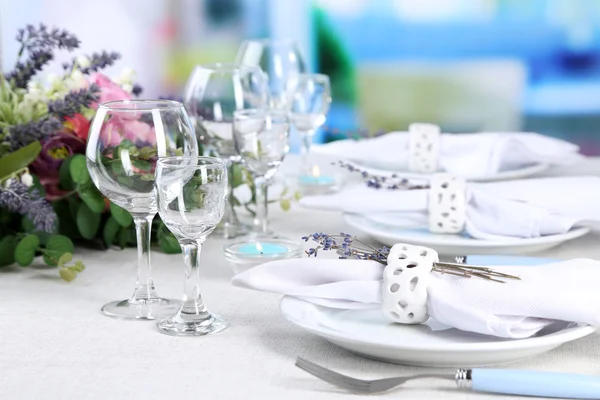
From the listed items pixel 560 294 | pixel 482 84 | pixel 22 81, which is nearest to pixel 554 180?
pixel 560 294

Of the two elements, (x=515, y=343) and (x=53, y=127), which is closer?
(x=515, y=343)

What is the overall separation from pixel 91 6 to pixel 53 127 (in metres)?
3.81

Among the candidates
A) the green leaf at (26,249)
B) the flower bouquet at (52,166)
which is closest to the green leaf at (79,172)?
the flower bouquet at (52,166)

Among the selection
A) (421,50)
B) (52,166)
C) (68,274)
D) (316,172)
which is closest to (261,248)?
(68,274)

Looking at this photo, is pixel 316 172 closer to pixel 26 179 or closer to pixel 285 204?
pixel 285 204

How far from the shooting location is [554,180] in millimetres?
1471

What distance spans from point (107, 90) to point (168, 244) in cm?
24

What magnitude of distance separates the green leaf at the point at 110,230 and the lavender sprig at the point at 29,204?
110mm

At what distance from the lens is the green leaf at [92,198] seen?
139 cm

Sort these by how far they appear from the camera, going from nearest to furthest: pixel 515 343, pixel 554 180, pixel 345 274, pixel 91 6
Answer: pixel 515 343, pixel 345 274, pixel 554 180, pixel 91 6

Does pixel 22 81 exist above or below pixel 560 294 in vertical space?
above

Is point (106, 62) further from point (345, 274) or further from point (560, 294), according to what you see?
point (560, 294)

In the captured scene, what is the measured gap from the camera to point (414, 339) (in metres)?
0.97

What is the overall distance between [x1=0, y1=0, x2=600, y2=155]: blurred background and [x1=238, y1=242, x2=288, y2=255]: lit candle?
3706 mm
